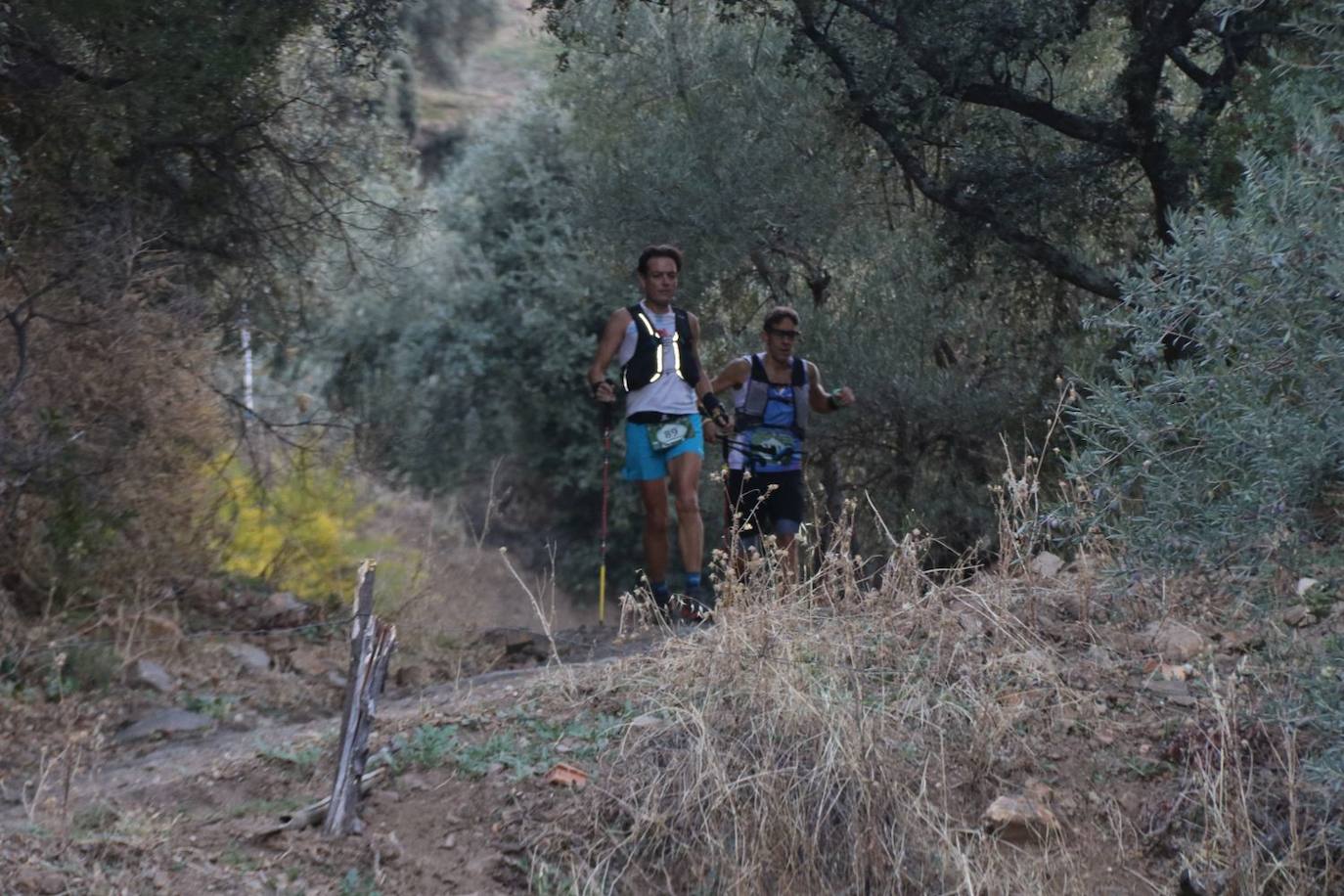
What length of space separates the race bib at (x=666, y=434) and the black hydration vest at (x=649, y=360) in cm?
23

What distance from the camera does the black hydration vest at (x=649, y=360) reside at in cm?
780

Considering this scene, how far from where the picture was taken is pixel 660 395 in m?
7.83

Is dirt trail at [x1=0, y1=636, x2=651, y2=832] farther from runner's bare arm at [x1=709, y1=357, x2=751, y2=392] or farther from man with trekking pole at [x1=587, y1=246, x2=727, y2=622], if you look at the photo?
runner's bare arm at [x1=709, y1=357, x2=751, y2=392]

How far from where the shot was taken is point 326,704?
25.3 feet

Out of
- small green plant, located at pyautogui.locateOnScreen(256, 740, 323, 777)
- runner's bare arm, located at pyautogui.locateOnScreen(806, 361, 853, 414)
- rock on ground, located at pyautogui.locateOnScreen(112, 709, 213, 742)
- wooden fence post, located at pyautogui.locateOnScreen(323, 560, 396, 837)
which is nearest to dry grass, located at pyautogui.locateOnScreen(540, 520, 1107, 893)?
wooden fence post, located at pyautogui.locateOnScreen(323, 560, 396, 837)

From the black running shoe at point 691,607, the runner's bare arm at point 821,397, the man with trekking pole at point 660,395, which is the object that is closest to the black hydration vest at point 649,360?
the man with trekking pole at point 660,395

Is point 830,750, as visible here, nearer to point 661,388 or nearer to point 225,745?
point 225,745

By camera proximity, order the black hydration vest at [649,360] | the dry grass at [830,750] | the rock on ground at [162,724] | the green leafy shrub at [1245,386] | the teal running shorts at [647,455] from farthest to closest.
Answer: the teal running shorts at [647,455], the black hydration vest at [649,360], the rock on ground at [162,724], the dry grass at [830,750], the green leafy shrub at [1245,386]

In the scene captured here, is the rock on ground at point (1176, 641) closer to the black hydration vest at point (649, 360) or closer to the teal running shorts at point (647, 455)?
the teal running shorts at point (647, 455)

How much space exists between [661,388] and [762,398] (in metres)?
0.67

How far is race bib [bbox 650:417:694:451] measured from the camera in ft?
25.8

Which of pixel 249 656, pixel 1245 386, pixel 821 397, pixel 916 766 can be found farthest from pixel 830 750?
pixel 249 656

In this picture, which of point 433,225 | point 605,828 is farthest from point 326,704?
point 433,225

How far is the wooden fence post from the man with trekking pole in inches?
131
